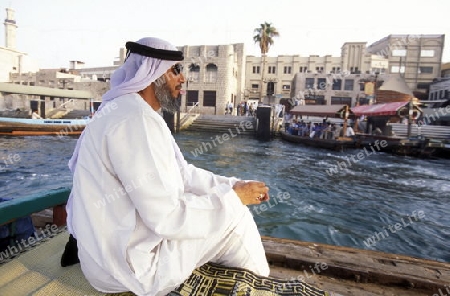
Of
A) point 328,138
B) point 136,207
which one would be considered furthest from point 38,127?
point 136,207

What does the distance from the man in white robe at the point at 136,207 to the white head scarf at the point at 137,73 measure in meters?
0.01

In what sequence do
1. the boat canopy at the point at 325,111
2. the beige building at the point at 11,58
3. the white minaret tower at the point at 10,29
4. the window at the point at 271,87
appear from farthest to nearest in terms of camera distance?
the white minaret tower at the point at 10,29 < the window at the point at 271,87 < the beige building at the point at 11,58 < the boat canopy at the point at 325,111

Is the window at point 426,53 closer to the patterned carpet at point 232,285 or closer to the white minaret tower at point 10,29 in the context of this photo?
the patterned carpet at point 232,285

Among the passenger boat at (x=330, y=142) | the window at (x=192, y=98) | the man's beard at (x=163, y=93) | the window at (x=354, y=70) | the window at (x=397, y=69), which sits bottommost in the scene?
the passenger boat at (x=330, y=142)

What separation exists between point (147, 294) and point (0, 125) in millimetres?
22431

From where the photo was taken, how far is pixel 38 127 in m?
19.4

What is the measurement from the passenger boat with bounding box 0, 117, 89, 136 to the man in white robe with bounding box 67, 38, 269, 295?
21.7 m

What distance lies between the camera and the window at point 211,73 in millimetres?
37000

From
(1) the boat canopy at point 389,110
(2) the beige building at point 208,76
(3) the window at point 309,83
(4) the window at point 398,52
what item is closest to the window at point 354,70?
(3) the window at point 309,83

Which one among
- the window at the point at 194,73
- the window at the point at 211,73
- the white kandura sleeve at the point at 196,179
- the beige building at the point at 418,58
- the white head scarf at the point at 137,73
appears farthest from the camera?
the beige building at the point at 418,58

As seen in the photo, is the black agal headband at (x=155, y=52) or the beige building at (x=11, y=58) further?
the beige building at (x=11, y=58)

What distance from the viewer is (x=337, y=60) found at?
4634 cm

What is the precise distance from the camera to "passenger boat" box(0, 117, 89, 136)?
18.6 meters

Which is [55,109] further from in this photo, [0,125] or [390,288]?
[390,288]
